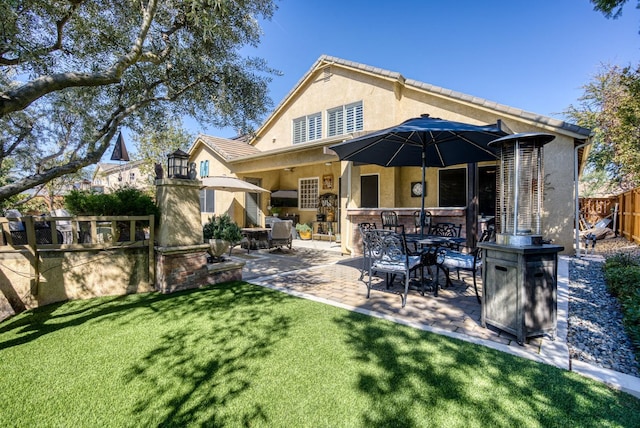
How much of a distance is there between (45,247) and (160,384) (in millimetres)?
3673

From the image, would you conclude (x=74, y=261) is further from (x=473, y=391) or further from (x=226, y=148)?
(x=226, y=148)

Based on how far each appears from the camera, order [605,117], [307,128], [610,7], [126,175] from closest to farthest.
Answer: [610,7], [307,128], [605,117], [126,175]

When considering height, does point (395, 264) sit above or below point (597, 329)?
above

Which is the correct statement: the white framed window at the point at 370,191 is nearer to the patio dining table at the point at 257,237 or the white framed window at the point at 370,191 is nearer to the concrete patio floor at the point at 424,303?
the concrete patio floor at the point at 424,303

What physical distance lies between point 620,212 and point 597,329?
50.5 feet

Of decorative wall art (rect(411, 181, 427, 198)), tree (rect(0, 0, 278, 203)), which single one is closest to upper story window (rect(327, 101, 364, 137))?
decorative wall art (rect(411, 181, 427, 198))

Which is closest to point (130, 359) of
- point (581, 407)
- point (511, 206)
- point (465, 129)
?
point (581, 407)

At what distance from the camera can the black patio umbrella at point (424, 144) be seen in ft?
17.5

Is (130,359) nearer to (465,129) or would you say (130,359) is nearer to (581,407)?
(581,407)

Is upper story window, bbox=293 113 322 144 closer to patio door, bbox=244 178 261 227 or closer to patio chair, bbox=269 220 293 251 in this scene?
patio door, bbox=244 178 261 227

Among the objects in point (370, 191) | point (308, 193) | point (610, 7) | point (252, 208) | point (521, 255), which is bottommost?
point (521, 255)

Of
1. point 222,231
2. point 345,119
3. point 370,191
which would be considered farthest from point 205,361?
point 345,119

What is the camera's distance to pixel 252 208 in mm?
14891

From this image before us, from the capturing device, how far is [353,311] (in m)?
4.47
